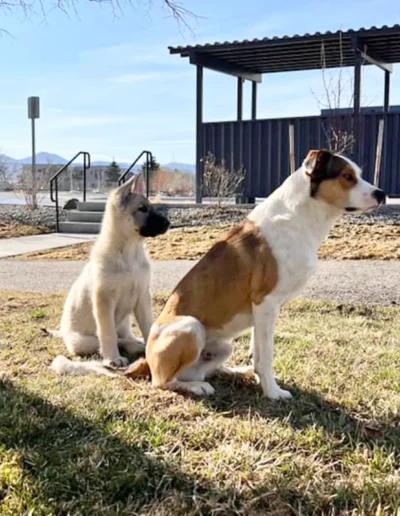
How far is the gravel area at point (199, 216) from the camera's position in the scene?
40.1 ft

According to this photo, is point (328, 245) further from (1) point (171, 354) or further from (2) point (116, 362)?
(1) point (171, 354)

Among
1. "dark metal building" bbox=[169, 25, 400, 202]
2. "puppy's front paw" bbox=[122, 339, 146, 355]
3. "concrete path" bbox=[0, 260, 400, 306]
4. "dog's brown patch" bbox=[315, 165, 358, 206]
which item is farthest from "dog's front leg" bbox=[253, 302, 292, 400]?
"dark metal building" bbox=[169, 25, 400, 202]

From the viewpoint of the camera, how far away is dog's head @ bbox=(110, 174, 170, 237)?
446cm

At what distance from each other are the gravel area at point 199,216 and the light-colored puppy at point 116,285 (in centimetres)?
660

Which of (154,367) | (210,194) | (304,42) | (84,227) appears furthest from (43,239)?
(154,367)

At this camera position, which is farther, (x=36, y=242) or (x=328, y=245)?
(x=36, y=242)

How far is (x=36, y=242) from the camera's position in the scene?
42.2 feet

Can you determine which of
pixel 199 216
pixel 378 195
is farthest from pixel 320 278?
pixel 199 216

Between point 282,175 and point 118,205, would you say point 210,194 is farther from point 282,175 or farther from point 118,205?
point 118,205

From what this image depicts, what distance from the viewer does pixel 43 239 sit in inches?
528

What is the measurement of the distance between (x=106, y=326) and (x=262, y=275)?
1437mm

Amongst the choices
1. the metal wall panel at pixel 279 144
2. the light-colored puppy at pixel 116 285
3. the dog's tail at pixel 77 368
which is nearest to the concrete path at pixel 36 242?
the metal wall panel at pixel 279 144

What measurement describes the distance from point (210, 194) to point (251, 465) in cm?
1369

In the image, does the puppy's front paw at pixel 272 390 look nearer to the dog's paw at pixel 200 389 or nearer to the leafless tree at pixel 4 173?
the dog's paw at pixel 200 389
